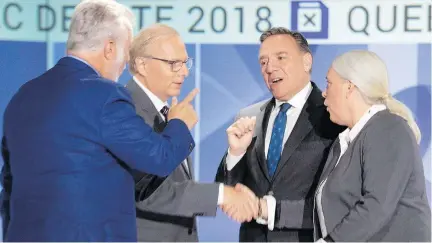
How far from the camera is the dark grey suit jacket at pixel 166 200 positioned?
10.1 feet

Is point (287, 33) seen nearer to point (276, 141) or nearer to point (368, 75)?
point (276, 141)

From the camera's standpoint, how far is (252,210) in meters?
3.28

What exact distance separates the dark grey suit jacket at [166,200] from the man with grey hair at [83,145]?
1.49ft

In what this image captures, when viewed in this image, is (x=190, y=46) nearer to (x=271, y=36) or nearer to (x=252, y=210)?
(x=271, y=36)

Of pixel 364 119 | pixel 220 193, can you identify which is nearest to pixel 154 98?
pixel 220 193

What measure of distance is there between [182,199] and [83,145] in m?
0.73

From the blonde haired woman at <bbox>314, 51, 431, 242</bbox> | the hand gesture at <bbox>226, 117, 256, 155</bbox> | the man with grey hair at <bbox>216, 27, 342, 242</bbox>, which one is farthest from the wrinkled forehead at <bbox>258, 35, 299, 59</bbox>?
the blonde haired woman at <bbox>314, 51, 431, 242</bbox>

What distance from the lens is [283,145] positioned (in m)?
3.35

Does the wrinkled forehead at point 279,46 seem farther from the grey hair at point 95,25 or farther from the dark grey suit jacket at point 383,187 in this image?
the grey hair at point 95,25

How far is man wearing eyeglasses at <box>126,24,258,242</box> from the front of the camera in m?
3.10

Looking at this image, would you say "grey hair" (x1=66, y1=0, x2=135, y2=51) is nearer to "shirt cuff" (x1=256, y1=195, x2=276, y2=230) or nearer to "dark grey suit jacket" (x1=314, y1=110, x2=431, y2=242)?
"dark grey suit jacket" (x1=314, y1=110, x2=431, y2=242)

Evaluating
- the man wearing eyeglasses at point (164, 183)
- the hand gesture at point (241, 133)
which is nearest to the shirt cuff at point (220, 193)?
the man wearing eyeglasses at point (164, 183)

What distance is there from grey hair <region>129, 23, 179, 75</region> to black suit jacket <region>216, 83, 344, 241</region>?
0.61 meters

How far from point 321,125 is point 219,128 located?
1830 millimetres
